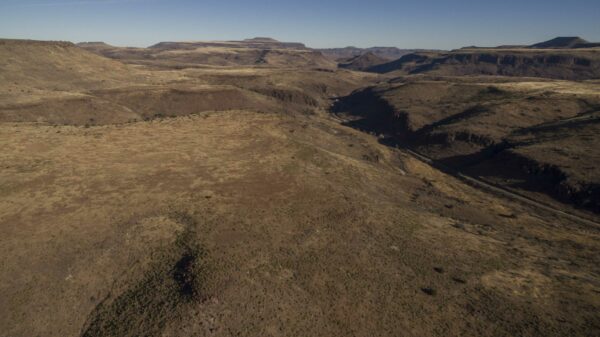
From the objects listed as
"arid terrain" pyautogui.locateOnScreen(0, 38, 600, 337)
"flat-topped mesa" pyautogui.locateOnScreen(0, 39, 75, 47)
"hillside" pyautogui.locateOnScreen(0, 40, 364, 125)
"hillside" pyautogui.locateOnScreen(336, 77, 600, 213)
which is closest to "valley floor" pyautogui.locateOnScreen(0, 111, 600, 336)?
"arid terrain" pyautogui.locateOnScreen(0, 38, 600, 337)

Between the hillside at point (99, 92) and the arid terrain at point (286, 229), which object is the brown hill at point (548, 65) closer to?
the hillside at point (99, 92)

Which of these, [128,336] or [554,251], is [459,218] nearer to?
[554,251]

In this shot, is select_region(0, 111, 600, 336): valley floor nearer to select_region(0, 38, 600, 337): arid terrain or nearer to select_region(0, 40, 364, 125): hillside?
select_region(0, 38, 600, 337): arid terrain

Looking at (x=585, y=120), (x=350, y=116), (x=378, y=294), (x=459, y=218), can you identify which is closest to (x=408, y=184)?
(x=459, y=218)

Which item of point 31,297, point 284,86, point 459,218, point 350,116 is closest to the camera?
point 31,297

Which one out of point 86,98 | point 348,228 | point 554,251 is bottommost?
point 554,251

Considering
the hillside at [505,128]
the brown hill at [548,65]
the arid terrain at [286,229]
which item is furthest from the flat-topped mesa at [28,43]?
the brown hill at [548,65]

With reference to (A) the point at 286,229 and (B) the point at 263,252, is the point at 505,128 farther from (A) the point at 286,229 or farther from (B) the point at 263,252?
(B) the point at 263,252

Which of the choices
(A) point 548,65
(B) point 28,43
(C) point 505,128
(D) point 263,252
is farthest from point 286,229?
(A) point 548,65
